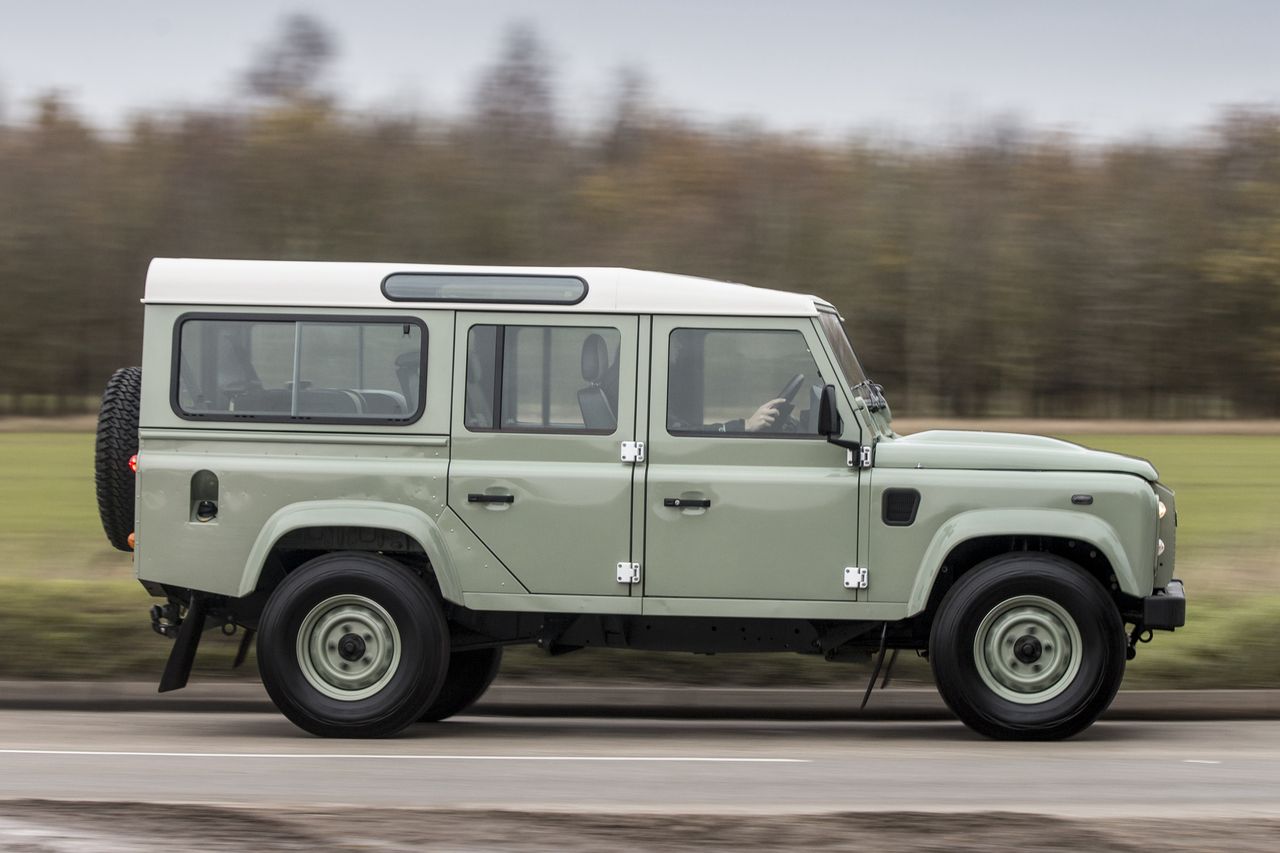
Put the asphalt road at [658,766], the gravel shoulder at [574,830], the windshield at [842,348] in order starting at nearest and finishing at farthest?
the gravel shoulder at [574,830] < the asphalt road at [658,766] < the windshield at [842,348]

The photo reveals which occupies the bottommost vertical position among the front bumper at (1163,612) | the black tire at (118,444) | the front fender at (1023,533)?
the front bumper at (1163,612)

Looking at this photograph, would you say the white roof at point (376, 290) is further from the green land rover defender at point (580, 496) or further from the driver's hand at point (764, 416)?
the driver's hand at point (764, 416)

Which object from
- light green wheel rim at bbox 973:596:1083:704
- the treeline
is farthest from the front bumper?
the treeline

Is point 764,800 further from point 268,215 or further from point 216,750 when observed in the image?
point 268,215

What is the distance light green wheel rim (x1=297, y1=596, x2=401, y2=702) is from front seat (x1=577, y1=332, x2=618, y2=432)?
1454 millimetres

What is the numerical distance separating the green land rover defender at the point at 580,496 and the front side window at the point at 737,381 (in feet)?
0.05

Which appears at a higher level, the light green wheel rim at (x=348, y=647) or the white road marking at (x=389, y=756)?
the light green wheel rim at (x=348, y=647)

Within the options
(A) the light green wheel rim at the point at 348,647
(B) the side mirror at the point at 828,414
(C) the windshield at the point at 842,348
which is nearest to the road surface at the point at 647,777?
(A) the light green wheel rim at the point at 348,647

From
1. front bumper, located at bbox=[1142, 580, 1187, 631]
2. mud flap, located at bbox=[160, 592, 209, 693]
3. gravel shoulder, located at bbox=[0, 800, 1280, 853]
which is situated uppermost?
front bumper, located at bbox=[1142, 580, 1187, 631]

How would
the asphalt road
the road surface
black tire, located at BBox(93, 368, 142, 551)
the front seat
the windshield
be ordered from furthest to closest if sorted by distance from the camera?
1. black tire, located at BBox(93, 368, 142, 551)
2. the windshield
3. the front seat
4. the asphalt road
5. the road surface

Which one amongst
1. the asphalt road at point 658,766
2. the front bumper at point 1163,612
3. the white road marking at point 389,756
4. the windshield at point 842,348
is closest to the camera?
the asphalt road at point 658,766

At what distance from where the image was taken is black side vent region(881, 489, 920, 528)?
26.0 feet

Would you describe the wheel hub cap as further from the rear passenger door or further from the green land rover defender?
the rear passenger door

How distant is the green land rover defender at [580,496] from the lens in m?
7.92
